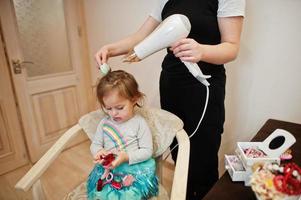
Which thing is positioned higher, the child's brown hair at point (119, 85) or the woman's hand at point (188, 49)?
the woman's hand at point (188, 49)

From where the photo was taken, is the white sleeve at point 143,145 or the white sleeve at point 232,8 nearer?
the white sleeve at point 232,8

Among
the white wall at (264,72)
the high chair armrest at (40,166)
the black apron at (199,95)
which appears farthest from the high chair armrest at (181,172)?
the white wall at (264,72)

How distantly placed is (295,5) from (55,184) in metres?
1.99

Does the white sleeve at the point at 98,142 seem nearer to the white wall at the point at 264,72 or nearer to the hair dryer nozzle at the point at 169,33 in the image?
the hair dryer nozzle at the point at 169,33

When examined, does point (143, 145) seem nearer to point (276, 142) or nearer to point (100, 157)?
point (100, 157)

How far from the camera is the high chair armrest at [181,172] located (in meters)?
0.65

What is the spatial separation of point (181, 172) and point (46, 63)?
5.77 ft

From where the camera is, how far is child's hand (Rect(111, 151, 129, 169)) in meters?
0.82

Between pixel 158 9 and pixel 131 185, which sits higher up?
pixel 158 9

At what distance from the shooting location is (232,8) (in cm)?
72

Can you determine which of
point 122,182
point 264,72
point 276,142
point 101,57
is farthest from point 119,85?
point 264,72

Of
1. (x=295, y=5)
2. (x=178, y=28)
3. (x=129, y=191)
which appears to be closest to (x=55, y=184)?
(x=129, y=191)

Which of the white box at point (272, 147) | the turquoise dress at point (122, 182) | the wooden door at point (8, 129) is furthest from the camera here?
the wooden door at point (8, 129)

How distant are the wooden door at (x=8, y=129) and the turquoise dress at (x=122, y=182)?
1345 mm
